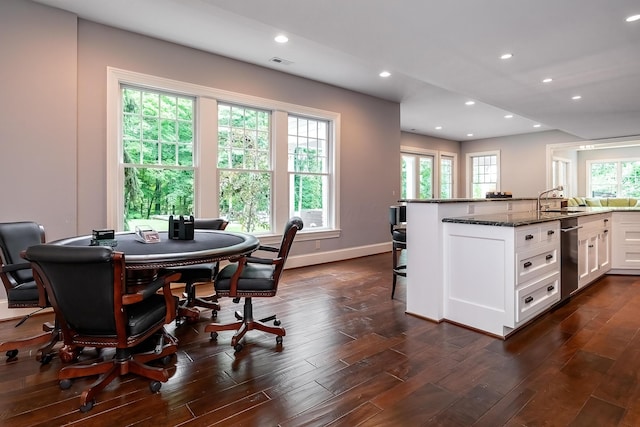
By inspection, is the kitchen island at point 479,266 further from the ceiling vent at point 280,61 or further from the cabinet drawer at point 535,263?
the ceiling vent at point 280,61

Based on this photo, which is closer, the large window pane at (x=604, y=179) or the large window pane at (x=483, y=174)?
the large window pane at (x=604, y=179)

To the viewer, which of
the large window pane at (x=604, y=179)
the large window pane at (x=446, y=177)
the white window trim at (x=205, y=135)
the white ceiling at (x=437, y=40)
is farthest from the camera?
the large window pane at (x=446, y=177)

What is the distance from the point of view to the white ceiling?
103 inches

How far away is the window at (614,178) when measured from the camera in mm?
9477

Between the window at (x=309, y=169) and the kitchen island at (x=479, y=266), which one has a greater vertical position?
the window at (x=309, y=169)

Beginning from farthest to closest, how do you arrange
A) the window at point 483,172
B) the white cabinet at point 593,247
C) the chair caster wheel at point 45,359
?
the window at point 483,172, the white cabinet at point 593,247, the chair caster wheel at point 45,359

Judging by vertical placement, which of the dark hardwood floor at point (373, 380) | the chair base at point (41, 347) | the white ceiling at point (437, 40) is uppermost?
the white ceiling at point (437, 40)

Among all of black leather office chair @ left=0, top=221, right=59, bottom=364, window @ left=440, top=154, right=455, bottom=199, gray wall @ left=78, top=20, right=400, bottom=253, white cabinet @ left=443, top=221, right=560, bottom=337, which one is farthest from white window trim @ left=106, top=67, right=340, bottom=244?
window @ left=440, top=154, right=455, bottom=199

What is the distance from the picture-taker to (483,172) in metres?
10.6

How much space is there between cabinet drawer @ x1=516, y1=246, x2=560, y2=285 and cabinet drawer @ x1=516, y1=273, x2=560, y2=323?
69 mm

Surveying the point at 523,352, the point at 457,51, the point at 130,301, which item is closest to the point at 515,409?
the point at 523,352

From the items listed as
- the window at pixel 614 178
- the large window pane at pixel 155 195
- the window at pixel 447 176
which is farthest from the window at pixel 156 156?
the window at pixel 614 178

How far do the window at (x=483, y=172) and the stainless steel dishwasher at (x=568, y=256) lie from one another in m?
6.99

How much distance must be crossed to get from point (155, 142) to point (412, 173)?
283 inches
